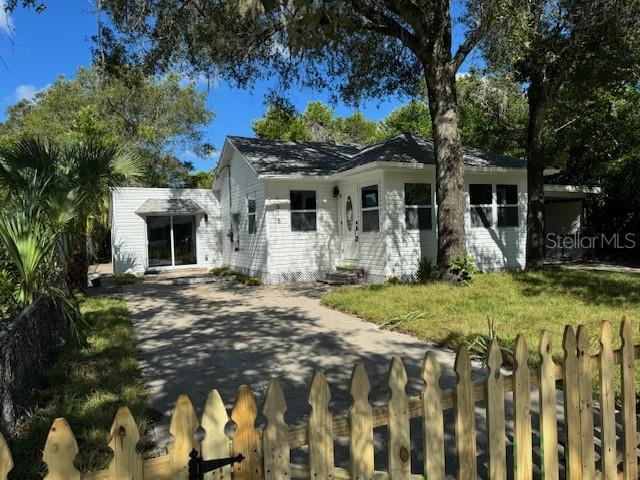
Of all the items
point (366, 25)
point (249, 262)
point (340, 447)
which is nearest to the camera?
point (340, 447)

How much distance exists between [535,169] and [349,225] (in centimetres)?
533

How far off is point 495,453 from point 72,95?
35011mm

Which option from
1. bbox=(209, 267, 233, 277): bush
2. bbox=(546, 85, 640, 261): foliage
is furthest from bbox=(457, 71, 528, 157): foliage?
bbox=(209, 267, 233, 277): bush

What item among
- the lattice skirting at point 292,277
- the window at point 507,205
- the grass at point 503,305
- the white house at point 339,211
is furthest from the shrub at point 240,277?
the window at point 507,205

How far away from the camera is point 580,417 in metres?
2.50

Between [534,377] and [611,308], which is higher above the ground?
[534,377]

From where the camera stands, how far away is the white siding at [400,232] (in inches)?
496

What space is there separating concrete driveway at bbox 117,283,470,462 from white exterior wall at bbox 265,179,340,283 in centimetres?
362

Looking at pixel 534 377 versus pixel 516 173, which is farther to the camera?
pixel 516 173

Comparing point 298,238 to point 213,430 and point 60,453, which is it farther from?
point 60,453

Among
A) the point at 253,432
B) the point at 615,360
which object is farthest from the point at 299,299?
the point at 253,432

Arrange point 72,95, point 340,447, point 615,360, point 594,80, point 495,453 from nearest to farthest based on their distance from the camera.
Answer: point 495,453, point 615,360, point 340,447, point 594,80, point 72,95

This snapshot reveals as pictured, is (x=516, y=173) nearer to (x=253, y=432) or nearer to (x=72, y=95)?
(x=253, y=432)

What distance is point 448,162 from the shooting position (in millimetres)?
10820
